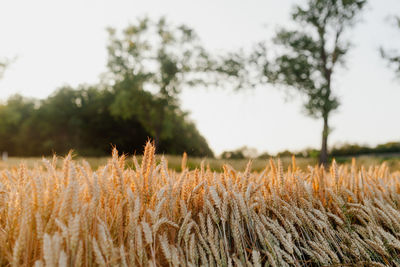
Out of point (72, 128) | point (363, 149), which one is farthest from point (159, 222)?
point (72, 128)

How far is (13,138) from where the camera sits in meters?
41.5

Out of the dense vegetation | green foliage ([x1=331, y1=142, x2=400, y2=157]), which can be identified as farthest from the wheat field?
the dense vegetation

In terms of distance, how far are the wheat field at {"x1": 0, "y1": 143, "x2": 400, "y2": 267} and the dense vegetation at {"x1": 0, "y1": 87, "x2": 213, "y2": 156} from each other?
33.8m

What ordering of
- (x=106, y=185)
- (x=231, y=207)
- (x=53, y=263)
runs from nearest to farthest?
(x=53, y=263), (x=106, y=185), (x=231, y=207)

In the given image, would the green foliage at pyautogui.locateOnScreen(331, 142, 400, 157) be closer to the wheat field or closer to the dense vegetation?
the dense vegetation

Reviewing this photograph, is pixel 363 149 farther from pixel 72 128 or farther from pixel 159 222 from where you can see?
pixel 72 128

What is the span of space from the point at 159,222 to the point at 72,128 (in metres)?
41.3

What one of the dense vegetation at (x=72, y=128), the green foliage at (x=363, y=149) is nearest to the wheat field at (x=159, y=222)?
the green foliage at (x=363, y=149)

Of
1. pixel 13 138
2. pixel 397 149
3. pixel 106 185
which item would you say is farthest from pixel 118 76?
pixel 106 185

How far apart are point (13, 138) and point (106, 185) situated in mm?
46845

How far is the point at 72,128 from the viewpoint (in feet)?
129

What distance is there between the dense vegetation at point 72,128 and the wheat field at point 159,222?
33.8m

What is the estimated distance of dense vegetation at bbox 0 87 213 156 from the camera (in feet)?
124

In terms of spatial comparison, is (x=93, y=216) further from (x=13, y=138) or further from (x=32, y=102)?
(x=32, y=102)
